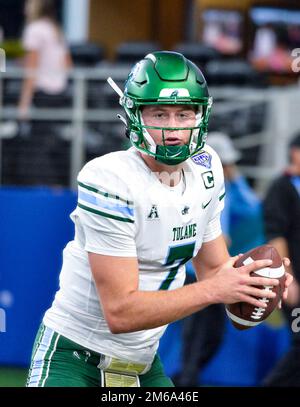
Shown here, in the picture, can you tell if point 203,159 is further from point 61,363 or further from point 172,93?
point 61,363

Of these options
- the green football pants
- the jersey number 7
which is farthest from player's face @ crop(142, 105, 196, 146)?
the green football pants

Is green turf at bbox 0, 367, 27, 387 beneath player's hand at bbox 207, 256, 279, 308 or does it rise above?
beneath

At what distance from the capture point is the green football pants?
4.07 m

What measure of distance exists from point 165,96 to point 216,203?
500mm

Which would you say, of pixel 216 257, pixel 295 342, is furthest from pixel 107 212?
pixel 295 342

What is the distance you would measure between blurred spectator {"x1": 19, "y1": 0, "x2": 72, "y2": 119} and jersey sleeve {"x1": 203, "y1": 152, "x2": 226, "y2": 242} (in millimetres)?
5583

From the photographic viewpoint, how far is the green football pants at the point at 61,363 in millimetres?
4070

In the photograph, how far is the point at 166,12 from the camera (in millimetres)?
16047

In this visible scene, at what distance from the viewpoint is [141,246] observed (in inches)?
159

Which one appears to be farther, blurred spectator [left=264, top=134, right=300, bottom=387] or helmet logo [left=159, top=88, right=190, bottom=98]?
blurred spectator [left=264, top=134, right=300, bottom=387]

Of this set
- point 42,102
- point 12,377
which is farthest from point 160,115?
point 42,102

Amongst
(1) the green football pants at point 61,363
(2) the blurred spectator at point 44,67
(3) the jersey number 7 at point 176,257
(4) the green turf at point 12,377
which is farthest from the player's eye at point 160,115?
(2) the blurred spectator at point 44,67

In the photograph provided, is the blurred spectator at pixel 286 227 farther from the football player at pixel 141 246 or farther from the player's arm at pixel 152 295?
the player's arm at pixel 152 295

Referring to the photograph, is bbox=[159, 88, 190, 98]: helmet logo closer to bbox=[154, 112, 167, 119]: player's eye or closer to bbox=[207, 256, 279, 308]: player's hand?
bbox=[154, 112, 167, 119]: player's eye
